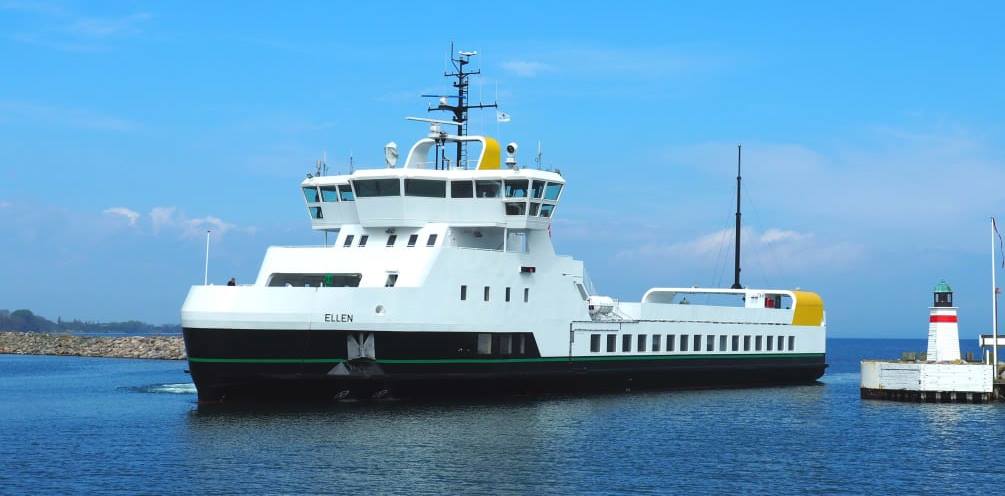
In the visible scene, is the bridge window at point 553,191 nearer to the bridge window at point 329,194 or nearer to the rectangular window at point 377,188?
the rectangular window at point 377,188

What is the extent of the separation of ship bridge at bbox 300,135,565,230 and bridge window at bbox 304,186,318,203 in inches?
24.9

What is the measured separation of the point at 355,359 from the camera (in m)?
35.6

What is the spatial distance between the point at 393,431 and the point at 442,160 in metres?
13.4

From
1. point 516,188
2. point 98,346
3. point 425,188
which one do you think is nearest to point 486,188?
point 516,188

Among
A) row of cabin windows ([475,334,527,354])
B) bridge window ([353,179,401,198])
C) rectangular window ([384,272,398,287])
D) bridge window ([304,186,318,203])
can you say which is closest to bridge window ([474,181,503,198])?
bridge window ([353,179,401,198])

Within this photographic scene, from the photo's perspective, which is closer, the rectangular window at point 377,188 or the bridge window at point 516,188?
the rectangular window at point 377,188

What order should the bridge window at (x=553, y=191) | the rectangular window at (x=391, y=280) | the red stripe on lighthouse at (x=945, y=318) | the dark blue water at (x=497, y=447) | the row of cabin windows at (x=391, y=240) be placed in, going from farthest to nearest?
1. the red stripe on lighthouse at (x=945, y=318)
2. the bridge window at (x=553, y=191)
3. the row of cabin windows at (x=391, y=240)
4. the rectangular window at (x=391, y=280)
5. the dark blue water at (x=497, y=447)

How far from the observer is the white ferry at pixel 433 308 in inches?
1367

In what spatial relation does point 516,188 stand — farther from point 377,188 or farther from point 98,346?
point 98,346

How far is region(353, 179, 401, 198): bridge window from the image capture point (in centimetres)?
3991

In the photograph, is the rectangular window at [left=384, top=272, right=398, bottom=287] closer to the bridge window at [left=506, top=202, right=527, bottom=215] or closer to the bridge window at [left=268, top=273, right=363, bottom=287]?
the bridge window at [left=268, top=273, right=363, bottom=287]

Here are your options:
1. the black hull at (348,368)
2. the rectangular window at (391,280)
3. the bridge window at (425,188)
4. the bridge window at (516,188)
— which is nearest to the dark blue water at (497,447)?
the black hull at (348,368)

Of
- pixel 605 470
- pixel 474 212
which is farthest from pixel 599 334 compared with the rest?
pixel 605 470

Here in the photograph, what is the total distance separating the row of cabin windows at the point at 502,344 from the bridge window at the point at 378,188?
5.72 meters
